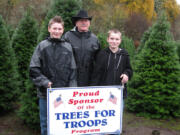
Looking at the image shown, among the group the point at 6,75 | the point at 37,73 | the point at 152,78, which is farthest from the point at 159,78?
the point at 6,75

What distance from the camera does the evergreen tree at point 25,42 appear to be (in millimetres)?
7422

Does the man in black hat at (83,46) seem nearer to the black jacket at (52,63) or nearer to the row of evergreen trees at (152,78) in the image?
the black jacket at (52,63)

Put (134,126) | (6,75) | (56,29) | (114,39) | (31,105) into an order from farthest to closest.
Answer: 1. (6,75)
2. (134,126)
3. (31,105)
4. (114,39)
5. (56,29)

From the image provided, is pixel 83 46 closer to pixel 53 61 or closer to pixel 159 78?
pixel 53 61

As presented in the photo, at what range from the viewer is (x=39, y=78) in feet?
8.89

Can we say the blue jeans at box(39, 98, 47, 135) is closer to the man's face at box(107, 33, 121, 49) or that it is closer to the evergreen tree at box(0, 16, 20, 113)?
the man's face at box(107, 33, 121, 49)

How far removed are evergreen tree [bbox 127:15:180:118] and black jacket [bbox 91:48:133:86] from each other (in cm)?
252

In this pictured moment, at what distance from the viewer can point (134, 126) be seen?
16.8ft

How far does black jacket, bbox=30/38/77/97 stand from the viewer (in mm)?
2779

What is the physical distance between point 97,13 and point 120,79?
18792mm

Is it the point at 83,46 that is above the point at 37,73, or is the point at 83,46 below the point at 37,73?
above

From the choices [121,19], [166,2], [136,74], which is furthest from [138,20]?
[136,74]

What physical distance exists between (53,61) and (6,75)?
2.97 meters

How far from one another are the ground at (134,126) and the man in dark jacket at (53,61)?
6.78 ft
